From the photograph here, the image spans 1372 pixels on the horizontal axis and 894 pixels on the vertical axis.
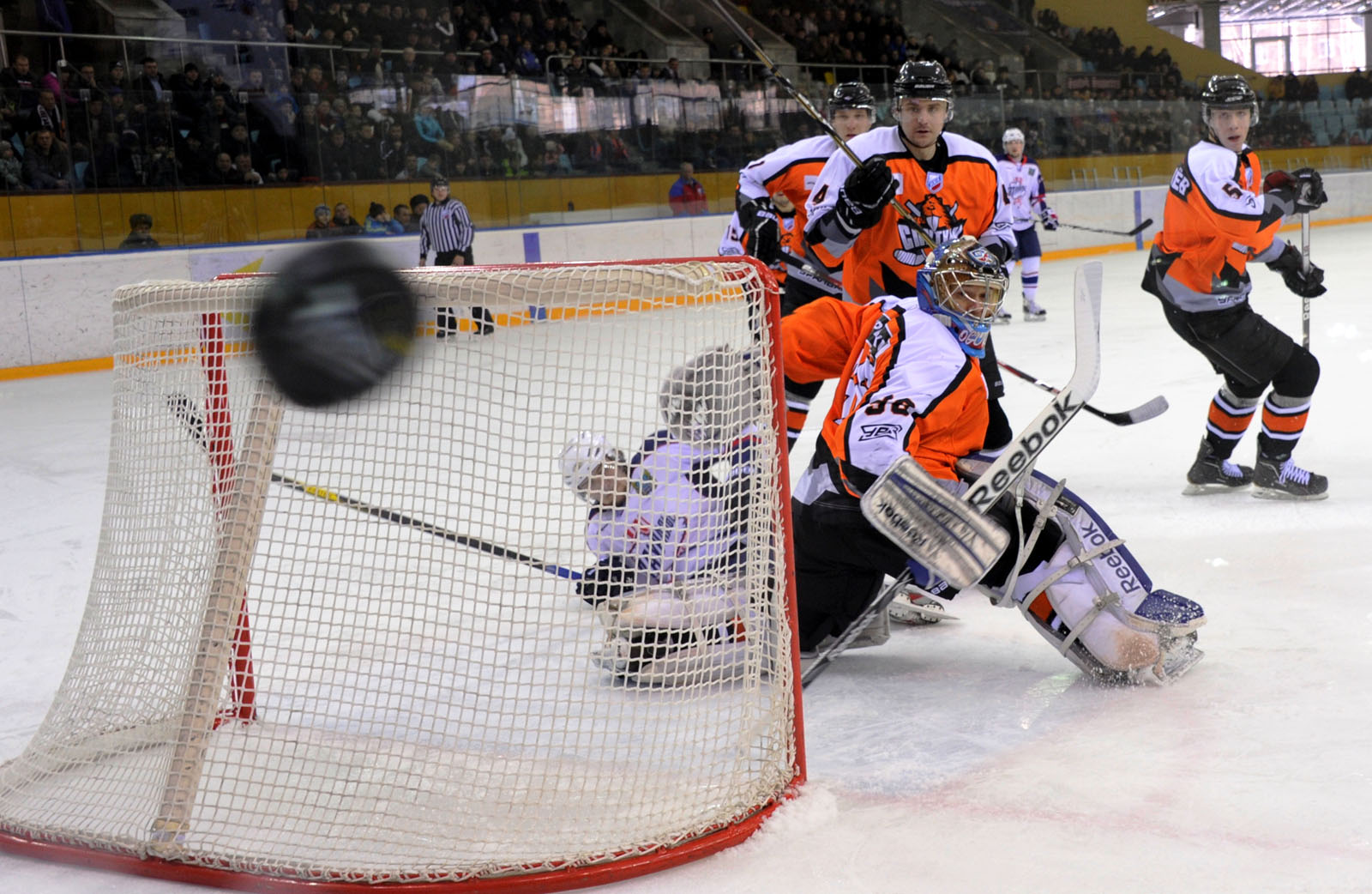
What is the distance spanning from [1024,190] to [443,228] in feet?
13.7

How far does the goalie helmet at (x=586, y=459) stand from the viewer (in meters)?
2.57

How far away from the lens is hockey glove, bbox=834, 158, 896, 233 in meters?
3.55

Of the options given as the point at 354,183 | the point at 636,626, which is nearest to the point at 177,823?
the point at 636,626

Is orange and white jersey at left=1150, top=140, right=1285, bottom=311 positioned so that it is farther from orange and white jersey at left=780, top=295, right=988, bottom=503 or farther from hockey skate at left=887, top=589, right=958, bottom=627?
orange and white jersey at left=780, top=295, right=988, bottom=503

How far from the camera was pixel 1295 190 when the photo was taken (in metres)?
4.46

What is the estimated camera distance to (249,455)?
216 cm

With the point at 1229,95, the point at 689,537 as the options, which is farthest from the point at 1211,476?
the point at 689,537

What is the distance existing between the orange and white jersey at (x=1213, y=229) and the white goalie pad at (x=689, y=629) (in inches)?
99.2

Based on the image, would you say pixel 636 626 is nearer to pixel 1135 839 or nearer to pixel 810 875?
pixel 810 875

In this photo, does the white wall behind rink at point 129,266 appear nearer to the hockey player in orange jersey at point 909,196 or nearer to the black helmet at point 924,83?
the hockey player in orange jersey at point 909,196

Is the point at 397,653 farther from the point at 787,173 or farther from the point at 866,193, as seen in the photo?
the point at 787,173

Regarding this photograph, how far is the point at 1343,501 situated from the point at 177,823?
346 centimetres

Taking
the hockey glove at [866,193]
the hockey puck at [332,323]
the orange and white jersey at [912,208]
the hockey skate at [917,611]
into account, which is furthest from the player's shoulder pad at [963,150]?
the hockey puck at [332,323]

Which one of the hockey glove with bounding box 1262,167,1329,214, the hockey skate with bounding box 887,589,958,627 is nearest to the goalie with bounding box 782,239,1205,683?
the hockey skate with bounding box 887,589,958,627
